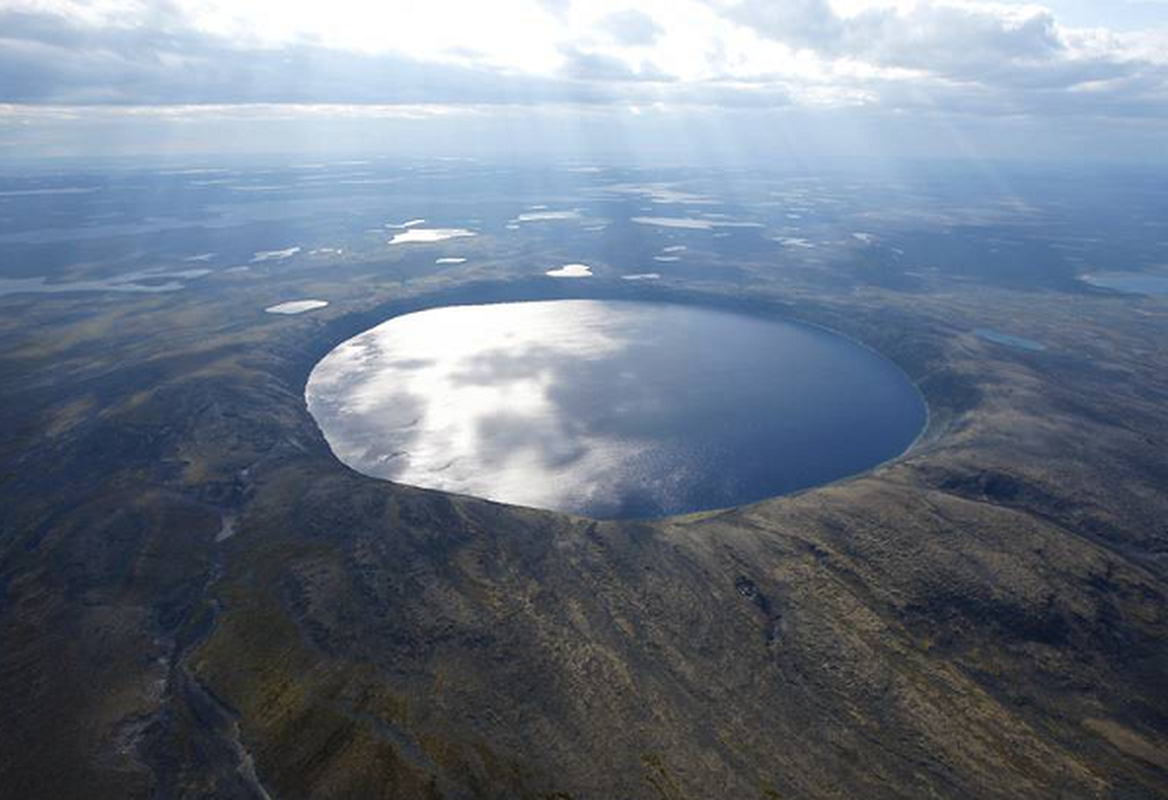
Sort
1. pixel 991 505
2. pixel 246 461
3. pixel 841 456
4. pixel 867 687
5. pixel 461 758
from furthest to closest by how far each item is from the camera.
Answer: pixel 841 456, pixel 246 461, pixel 991 505, pixel 867 687, pixel 461 758

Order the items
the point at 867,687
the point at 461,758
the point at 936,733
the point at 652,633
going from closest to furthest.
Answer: the point at 461,758, the point at 936,733, the point at 867,687, the point at 652,633

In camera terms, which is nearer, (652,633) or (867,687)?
(867,687)

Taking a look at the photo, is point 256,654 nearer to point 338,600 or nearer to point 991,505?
point 338,600

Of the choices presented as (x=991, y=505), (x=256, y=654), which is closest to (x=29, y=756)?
(x=256, y=654)

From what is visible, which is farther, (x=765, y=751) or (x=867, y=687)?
(x=867, y=687)

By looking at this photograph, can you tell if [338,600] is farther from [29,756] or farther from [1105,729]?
[1105,729]

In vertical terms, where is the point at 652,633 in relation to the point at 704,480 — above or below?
above

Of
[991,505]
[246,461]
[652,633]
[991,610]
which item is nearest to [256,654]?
[652,633]

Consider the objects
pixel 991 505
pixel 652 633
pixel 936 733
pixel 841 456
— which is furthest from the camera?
pixel 841 456

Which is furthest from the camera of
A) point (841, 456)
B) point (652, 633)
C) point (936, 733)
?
point (841, 456)
